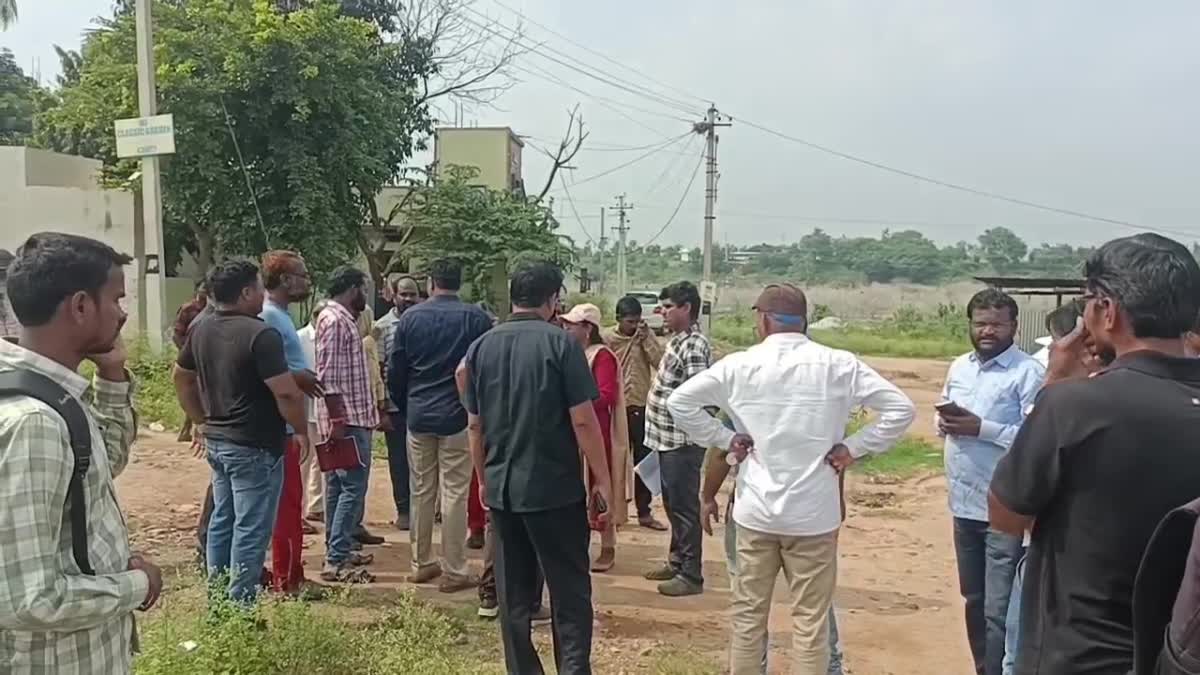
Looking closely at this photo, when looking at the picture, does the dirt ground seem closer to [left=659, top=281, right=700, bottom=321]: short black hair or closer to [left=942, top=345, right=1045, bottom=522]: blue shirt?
[left=942, top=345, right=1045, bottom=522]: blue shirt

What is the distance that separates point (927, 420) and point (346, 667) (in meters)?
15.2

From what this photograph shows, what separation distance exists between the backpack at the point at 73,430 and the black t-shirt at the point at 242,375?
7.90 feet

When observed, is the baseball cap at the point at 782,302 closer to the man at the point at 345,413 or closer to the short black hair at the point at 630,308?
the man at the point at 345,413

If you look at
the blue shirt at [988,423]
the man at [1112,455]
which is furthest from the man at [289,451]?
the man at [1112,455]

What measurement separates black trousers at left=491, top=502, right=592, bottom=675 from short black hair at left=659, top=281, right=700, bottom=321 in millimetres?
2195

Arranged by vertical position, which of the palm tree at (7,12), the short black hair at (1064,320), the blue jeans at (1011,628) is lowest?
the blue jeans at (1011,628)

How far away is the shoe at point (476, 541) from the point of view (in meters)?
6.78

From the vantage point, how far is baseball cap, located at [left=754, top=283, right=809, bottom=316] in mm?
3901

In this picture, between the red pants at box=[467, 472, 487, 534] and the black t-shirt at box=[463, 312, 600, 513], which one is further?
the red pants at box=[467, 472, 487, 534]

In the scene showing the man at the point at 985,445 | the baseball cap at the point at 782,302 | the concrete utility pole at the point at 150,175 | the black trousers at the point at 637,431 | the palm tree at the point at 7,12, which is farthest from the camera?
the palm tree at the point at 7,12

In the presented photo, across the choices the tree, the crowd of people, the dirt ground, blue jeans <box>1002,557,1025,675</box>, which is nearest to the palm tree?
the tree

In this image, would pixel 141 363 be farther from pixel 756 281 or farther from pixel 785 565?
pixel 756 281

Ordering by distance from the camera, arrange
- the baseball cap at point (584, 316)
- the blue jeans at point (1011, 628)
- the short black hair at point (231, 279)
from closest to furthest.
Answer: the blue jeans at point (1011, 628) < the short black hair at point (231, 279) < the baseball cap at point (584, 316)

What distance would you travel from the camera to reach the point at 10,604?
1936mm
